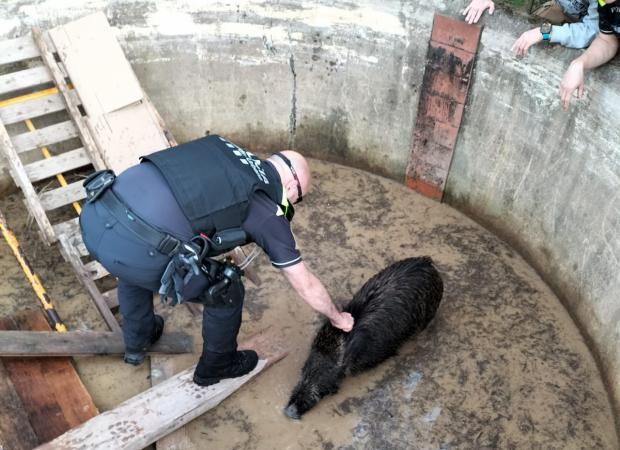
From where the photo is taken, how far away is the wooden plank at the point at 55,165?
5070 millimetres

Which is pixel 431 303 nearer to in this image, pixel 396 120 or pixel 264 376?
pixel 264 376

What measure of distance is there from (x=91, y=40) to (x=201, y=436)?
11.3 feet

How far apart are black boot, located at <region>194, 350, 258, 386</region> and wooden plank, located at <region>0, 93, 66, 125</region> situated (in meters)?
2.69

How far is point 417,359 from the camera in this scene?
4.53 metres

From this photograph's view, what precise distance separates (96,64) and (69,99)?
392mm

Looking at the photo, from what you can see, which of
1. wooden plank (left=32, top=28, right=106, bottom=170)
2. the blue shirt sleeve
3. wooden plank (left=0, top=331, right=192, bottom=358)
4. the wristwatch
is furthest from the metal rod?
the wristwatch

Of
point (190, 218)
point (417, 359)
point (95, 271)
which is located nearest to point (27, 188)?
point (95, 271)

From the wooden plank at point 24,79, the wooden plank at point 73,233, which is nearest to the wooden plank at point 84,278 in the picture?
the wooden plank at point 73,233

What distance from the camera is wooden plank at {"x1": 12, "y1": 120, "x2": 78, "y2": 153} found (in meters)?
5.12

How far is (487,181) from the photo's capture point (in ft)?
17.6

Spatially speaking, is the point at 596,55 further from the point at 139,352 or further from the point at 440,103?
the point at 139,352

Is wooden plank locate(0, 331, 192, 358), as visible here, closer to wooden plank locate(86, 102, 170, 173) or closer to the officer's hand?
the officer's hand

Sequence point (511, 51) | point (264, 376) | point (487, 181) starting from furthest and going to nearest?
point (487, 181)
point (511, 51)
point (264, 376)

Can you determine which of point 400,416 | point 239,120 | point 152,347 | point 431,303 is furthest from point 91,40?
point 400,416
